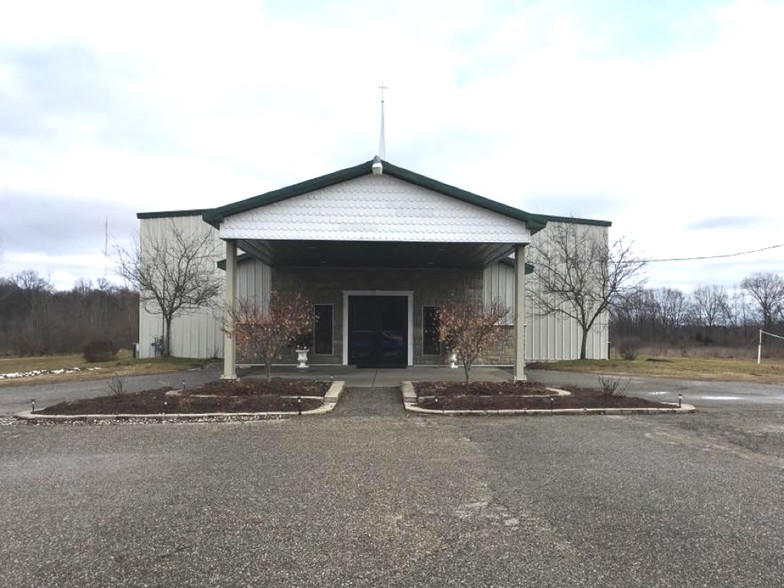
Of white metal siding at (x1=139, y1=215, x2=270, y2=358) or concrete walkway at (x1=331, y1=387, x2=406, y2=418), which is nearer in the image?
concrete walkway at (x1=331, y1=387, x2=406, y2=418)

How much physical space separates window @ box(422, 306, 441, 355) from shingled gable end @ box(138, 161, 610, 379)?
0.04m

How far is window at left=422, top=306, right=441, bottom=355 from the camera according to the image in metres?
20.6

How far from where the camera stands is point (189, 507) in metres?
5.29

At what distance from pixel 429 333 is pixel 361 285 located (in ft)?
9.69

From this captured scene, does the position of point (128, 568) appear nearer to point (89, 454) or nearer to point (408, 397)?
point (89, 454)

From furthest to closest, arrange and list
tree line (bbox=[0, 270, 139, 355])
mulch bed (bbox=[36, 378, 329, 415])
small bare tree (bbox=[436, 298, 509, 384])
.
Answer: tree line (bbox=[0, 270, 139, 355]) → small bare tree (bbox=[436, 298, 509, 384]) → mulch bed (bbox=[36, 378, 329, 415])

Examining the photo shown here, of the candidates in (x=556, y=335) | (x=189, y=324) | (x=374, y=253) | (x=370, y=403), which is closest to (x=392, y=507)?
(x=370, y=403)

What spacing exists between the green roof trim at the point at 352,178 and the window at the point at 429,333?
6895mm

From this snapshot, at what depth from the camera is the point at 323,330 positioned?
67.7ft

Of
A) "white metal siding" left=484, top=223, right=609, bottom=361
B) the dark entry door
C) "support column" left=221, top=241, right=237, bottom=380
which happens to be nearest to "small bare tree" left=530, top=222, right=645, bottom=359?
"white metal siding" left=484, top=223, right=609, bottom=361

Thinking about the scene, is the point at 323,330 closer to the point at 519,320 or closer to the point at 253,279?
the point at 253,279

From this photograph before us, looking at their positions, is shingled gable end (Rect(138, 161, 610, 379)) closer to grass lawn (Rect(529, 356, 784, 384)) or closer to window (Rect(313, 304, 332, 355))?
window (Rect(313, 304, 332, 355))

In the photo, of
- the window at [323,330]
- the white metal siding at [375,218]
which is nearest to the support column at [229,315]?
the white metal siding at [375,218]

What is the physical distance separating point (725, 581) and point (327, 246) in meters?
14.1
